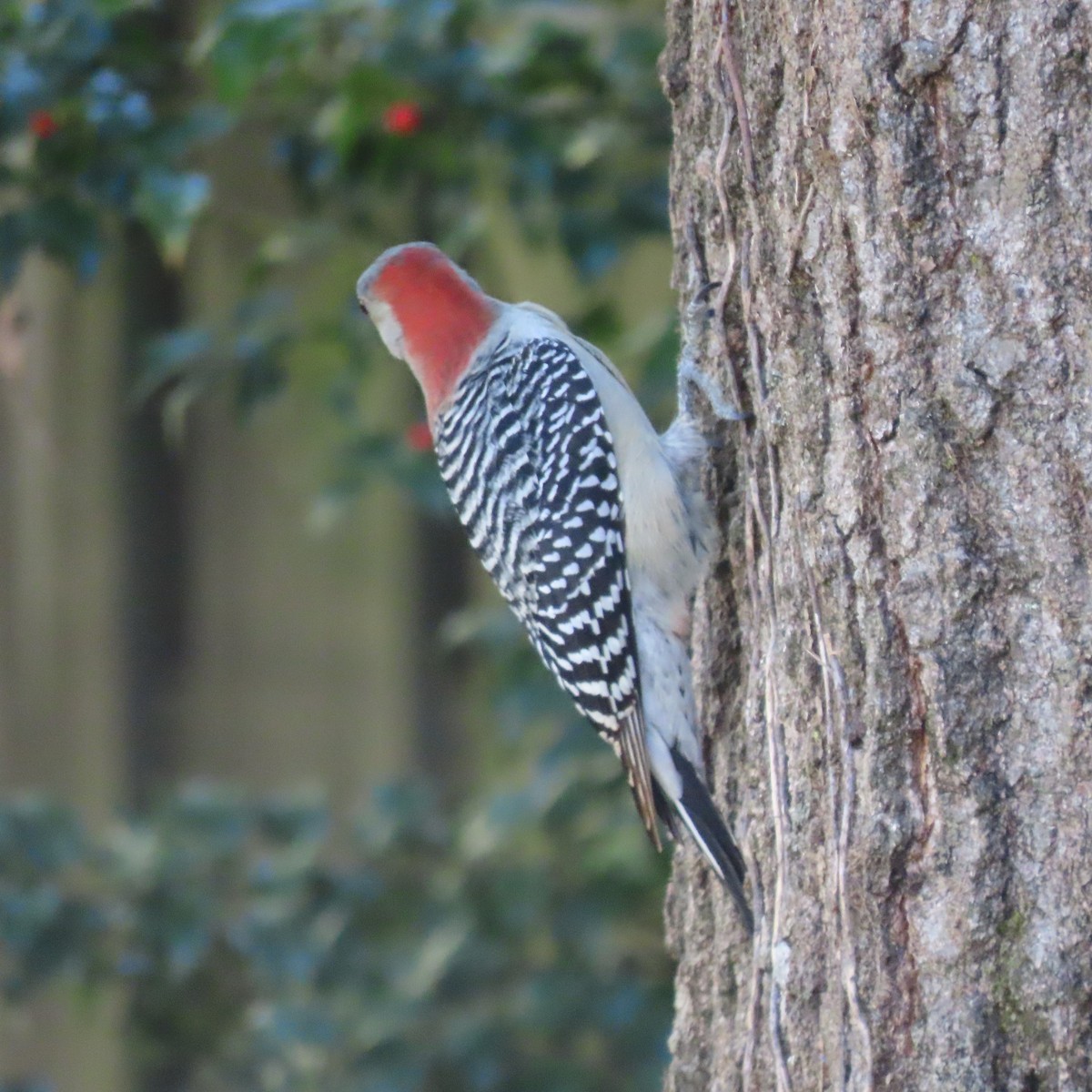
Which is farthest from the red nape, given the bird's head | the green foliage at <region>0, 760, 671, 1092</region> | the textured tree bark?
the green foliage at <region>0, 760, 671, 1092</region>

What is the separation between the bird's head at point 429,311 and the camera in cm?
303

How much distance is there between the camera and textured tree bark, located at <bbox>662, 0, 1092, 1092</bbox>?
176 centimetres

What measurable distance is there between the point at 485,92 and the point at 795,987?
2044 millimetres

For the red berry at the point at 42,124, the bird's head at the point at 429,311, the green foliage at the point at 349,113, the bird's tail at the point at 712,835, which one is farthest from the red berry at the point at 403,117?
the bird's tail at the point at 712,835

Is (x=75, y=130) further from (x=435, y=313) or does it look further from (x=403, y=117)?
(x=435, y=313)

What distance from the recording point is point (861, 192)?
73.4 inches

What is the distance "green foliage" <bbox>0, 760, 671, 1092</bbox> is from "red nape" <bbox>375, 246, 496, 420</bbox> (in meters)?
A: 1.19

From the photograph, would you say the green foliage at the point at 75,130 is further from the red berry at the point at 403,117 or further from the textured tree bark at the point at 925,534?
the textured tree bark at the point at 925,534

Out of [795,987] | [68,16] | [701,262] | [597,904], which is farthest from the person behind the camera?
[597,904]

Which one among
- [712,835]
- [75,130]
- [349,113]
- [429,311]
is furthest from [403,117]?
[712,835]

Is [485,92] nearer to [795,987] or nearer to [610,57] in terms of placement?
[610,57]

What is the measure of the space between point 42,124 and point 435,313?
876 mm

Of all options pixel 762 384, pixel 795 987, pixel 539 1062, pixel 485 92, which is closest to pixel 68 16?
pixel 485 92

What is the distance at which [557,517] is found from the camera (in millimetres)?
2750
